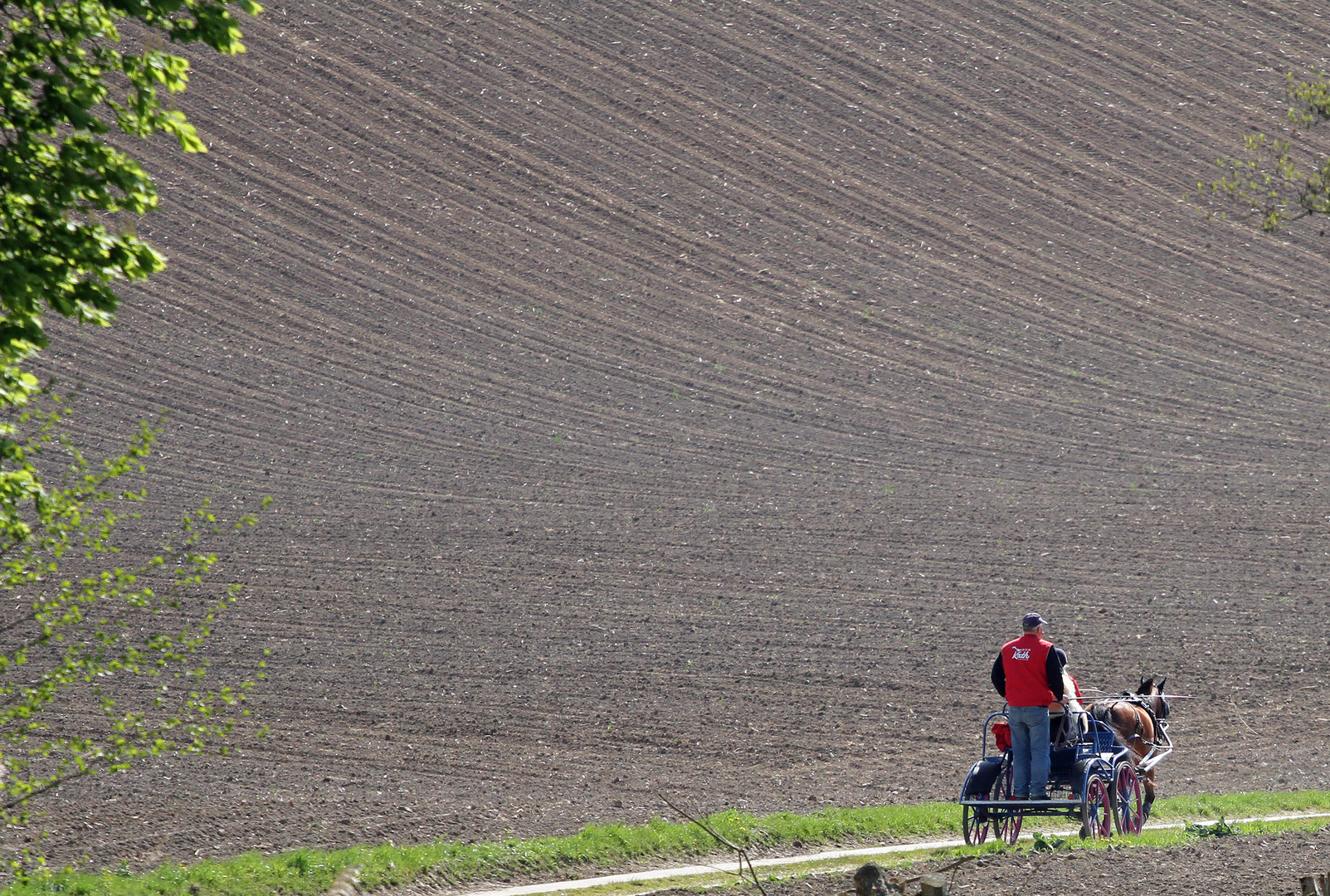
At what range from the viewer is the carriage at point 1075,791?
12.3 metres

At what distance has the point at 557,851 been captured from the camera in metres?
11.7

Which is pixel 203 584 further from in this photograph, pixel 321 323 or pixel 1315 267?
pixel 1315 267

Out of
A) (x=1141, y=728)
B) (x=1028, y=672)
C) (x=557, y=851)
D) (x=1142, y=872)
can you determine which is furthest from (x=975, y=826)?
(x=557, y=851)

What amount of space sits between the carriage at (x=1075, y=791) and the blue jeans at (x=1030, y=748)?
0.54 feet

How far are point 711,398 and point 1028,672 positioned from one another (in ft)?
65.4

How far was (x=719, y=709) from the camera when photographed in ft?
57.2

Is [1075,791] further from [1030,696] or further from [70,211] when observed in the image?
[70,211]

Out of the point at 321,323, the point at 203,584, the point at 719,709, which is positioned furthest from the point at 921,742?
the point at 321,323

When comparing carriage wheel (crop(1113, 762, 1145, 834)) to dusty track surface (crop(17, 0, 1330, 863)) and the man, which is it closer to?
the man

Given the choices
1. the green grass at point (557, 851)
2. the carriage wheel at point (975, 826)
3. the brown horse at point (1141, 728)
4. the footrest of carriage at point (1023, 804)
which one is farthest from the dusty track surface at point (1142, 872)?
the brown horse at point (1141, 728)

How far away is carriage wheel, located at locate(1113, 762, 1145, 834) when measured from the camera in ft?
42.1

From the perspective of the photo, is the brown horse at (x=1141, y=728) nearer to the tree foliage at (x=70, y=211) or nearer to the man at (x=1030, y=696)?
the man at (x=1030, y=696)

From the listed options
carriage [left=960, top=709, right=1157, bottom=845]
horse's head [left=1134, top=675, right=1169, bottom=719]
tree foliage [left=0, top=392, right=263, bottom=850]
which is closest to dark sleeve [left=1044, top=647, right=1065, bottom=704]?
carriage [left=960, top=709, right=1157, bottom=845]

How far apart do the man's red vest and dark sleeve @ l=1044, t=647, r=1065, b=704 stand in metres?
0.03
